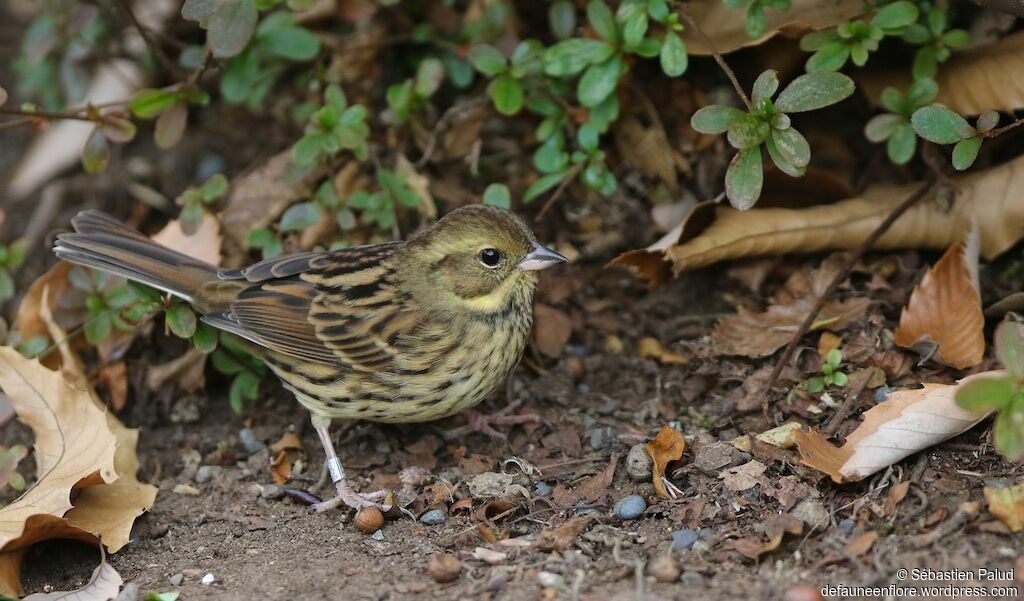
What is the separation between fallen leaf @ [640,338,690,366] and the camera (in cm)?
511

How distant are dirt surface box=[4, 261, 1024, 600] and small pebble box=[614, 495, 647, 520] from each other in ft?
0.08

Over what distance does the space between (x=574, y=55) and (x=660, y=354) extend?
56.5 inches

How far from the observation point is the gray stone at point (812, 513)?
379cm

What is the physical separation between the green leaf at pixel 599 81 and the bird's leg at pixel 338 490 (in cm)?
186

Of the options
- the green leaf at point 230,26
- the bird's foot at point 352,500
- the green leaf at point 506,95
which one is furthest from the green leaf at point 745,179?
the green leaf at point 230,26

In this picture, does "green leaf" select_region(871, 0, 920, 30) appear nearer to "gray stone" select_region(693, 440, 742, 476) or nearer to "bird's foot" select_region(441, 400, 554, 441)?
"gray stone" select_region(693, 440, 742, 476)

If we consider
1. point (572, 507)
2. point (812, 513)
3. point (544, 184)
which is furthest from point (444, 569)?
point (544, 184)

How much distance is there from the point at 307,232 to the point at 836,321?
2.58 metres

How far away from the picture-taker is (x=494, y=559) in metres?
3.92

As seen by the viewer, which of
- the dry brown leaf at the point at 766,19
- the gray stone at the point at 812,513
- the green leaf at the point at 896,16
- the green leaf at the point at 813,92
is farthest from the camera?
the dry brown leaf at the point at 766,19

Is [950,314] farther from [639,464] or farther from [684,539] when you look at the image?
[684,539]

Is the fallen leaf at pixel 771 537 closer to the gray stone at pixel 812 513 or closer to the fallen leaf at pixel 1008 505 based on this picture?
the gray stone at pixel 812 513

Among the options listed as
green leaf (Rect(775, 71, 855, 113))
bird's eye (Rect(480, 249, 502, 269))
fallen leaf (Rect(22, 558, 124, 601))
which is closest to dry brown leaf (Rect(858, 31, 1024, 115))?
green leaf (Rect(775, 71, 855, 113))

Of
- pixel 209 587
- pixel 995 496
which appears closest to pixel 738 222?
pixel 995 496
